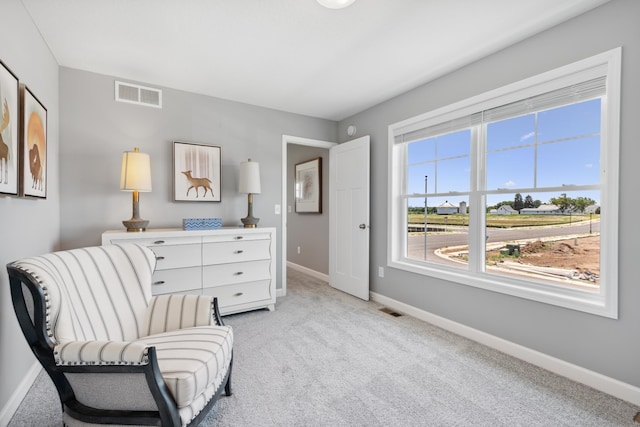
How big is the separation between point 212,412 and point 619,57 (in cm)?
308

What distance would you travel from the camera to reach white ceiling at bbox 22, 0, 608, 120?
6.14 ft

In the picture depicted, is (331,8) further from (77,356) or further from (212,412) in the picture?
(212,412)

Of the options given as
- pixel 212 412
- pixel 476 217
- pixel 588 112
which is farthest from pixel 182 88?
pixel 588 112

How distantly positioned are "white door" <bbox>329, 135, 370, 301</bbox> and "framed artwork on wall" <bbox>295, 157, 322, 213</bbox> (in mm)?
510

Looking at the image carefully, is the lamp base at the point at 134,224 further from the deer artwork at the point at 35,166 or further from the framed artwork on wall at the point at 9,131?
the framed artwork on wall at the point at 9,131

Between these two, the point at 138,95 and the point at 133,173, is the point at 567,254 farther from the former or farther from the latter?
the point at 138,95

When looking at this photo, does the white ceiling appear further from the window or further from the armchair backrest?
the armchair backrest

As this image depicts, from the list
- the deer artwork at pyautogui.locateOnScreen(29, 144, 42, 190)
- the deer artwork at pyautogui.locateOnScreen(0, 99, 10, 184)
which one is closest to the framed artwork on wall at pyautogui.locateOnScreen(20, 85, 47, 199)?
the deer artwork at pyautogui.locateOnScreen(29, 144, 42, 190)

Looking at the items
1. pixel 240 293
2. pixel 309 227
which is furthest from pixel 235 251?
pixel 309 227

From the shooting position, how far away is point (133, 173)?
2.55m

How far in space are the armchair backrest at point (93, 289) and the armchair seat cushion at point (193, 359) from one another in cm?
18

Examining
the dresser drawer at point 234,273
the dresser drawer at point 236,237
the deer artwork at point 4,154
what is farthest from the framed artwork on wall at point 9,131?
the dresser drawer at point 234,273

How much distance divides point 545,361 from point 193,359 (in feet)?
7.48

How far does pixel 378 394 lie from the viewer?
5.83ft
